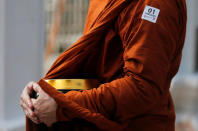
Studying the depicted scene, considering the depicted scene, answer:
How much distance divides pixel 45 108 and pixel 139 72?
0.31 m

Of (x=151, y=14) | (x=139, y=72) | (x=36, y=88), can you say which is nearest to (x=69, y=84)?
(x=36, y=88)

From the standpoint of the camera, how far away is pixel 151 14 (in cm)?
81

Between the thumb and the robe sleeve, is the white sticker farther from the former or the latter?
the thumb

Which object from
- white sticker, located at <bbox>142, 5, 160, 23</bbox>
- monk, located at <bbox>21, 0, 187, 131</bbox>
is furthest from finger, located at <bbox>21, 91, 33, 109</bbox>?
white sticker, located at <bbox>142, 5, 160, 23</bbox>

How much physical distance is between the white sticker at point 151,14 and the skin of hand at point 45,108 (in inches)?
15.4

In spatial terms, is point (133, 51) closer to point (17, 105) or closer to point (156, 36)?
point (156, 36)

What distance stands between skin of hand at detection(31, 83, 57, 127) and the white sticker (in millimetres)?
392

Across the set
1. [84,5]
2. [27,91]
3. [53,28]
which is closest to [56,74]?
[27,91]

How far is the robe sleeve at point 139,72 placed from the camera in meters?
0.81

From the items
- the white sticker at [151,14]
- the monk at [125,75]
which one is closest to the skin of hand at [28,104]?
the monk at [125,75]

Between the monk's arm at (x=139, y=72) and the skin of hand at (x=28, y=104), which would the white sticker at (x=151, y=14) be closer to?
the monk's arm at (x=139, y=72)

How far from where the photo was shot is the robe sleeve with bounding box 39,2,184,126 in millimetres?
810

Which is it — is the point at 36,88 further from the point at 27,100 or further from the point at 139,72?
the point at 139,72

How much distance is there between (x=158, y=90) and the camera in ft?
2.76
